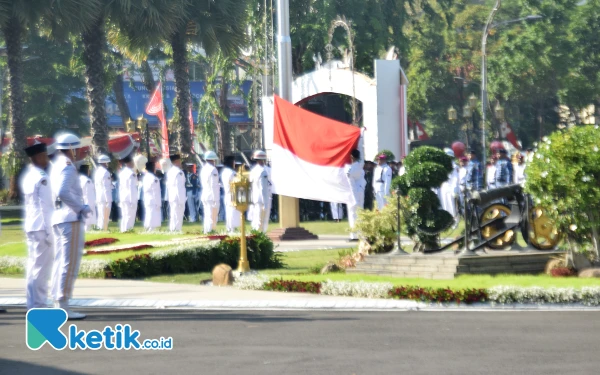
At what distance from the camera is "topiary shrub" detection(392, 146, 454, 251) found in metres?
16.6

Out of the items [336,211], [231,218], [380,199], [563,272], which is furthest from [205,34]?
[563,272]

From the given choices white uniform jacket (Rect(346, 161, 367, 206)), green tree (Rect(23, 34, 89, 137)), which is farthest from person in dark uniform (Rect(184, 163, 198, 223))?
green tree (Rect(23, 34, 89, 137))

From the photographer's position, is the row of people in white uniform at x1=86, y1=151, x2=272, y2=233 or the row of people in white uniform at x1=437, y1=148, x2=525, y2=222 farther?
the row of people in white uniform at x1=437, y1=148, x2=525, y2=222

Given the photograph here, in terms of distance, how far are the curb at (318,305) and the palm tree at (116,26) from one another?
2120 centimetres

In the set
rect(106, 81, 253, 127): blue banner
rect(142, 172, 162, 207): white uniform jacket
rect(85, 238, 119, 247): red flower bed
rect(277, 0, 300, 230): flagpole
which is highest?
rect(106, 81, 253, 127): blue banner

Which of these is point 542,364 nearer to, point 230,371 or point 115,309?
point 230,371

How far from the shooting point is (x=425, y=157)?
1695 cm

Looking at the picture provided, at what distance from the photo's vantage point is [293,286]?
49.3ft

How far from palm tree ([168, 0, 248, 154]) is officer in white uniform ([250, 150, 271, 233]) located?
11.8 meters

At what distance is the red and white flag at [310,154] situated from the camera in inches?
787

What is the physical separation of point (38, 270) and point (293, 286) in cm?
357

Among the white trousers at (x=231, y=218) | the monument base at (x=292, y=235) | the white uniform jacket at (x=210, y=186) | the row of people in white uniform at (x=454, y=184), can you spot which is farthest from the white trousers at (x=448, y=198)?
the monument base at (x=292, y=235)

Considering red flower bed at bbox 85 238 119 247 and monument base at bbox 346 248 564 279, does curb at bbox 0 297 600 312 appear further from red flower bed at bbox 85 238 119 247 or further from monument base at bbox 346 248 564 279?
red flower bed at bbox 85 238 119 247

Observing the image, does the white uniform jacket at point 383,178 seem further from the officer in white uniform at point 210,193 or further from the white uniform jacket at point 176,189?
the white uniform jacket at point 176,189
